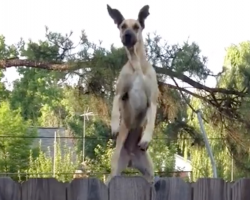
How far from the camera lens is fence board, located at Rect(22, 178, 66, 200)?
10.6 ft

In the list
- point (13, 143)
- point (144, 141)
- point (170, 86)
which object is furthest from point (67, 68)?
point (13, 143)

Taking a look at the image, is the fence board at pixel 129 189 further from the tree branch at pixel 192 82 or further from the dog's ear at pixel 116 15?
the tree branch at pixel 192 82

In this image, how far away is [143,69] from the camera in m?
4.53

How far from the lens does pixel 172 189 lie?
11.0 feet

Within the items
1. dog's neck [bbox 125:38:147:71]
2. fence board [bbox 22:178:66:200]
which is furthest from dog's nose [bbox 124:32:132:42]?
fence board [bbox 22:178:66:200]

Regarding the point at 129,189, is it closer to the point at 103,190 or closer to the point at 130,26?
the point at 103,190

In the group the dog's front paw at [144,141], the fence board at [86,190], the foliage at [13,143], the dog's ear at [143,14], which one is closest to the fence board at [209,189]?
the fence board at [86,190]

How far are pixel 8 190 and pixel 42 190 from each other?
0.16 m

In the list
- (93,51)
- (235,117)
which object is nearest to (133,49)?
(93,51)

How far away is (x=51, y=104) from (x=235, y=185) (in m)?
41.5

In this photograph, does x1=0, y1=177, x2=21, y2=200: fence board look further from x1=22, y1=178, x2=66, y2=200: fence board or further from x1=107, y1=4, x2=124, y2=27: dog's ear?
x1=107, y1=4, x2=124, y2=27: dog's ear

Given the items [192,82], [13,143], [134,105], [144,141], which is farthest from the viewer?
[13,143]

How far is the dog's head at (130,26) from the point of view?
14.4 feet

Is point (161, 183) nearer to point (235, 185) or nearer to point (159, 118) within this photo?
point (235, 185)
